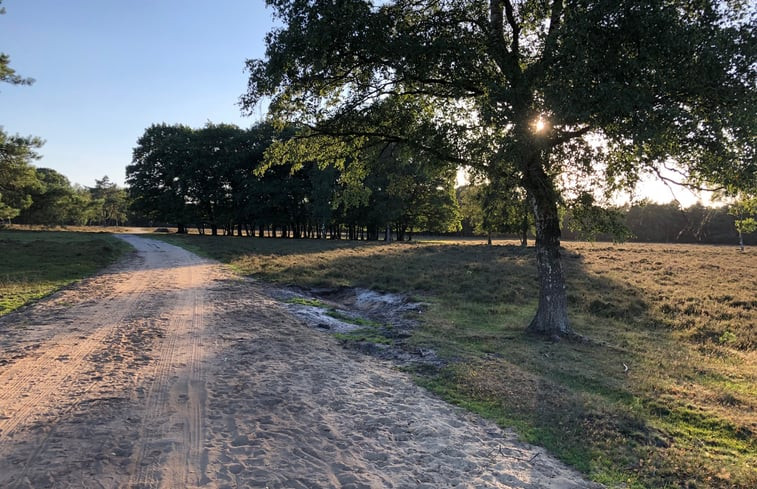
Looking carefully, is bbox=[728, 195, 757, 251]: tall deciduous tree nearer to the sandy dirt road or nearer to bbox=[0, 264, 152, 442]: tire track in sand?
the sandy dirt road

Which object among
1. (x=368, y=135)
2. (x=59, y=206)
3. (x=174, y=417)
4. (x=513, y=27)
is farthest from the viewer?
(x=59, y=206)

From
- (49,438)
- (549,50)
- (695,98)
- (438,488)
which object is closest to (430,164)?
(549,50)

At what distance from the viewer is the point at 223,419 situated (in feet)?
17.3

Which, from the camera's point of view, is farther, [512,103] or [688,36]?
[512,103]

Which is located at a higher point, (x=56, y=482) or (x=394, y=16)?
(x=394, y=16)

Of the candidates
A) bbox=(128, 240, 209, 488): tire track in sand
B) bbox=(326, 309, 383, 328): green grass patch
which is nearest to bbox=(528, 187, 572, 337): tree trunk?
bbox=(326, 309, 383, 328): green grass patch

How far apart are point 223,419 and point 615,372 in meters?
7.40

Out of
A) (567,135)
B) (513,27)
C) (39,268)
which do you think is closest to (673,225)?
(513,27)

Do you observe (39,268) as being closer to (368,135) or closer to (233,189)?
(368,135)

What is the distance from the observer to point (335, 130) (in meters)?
11.9

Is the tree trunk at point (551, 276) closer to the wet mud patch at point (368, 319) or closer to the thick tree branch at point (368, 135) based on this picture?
the thick tree branch at point (368, 135)

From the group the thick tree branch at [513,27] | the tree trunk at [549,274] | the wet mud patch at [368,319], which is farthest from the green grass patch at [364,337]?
the thick tree branch at [513,27]

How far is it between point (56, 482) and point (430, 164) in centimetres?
989

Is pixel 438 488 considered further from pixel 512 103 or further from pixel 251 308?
pixel 251 308
